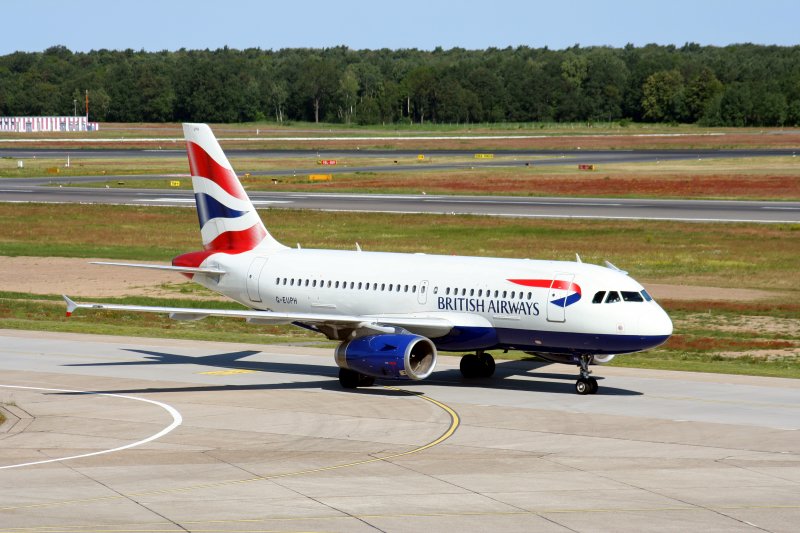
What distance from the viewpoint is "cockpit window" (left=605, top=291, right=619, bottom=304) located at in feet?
122

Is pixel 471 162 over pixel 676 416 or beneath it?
over

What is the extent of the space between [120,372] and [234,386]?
487cm

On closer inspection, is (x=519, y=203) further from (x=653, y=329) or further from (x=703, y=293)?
(x=653, y=329)

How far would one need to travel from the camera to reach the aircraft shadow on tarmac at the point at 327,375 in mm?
40000

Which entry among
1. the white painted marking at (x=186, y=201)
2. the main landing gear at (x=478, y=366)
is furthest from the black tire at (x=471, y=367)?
the white painted marking at (x=186, y=201)

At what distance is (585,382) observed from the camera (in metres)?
38.7

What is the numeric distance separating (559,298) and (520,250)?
132 ft

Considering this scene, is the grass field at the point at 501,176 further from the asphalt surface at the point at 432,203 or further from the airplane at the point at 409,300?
the airplane at the point at 409,300

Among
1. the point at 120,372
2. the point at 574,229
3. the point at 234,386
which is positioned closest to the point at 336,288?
the point at 234,386

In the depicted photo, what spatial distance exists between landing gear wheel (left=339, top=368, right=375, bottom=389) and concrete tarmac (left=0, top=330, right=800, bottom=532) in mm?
437

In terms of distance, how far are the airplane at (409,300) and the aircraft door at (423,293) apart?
0.11ft

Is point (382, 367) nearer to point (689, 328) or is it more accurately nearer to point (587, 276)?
point (587, 276)

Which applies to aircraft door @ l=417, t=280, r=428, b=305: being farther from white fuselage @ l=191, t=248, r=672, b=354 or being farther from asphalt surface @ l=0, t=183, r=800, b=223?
asphalt surface @ l=0, t=183, r=800, b=223

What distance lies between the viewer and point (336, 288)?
139 feet
